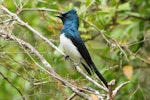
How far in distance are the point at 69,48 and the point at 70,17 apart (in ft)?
1.03

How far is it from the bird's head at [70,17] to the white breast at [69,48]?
20 centimetres

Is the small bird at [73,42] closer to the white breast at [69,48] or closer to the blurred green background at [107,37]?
the white breast at [69,48]

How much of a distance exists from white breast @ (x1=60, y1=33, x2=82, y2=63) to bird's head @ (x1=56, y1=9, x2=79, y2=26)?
197mm

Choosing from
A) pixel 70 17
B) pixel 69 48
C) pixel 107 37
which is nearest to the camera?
pixel 107 37

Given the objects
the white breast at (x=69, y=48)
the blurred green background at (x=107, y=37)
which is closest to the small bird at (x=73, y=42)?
the white breast at (x=69, y=48)

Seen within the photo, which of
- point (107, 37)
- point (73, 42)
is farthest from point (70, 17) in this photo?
point (107, 37)

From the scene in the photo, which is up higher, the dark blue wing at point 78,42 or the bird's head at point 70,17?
the bird's head at point 70,17

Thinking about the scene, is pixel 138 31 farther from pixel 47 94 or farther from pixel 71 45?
pixel 47 94

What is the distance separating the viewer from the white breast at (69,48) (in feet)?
15.5

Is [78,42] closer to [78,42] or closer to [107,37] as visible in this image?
[78,42]

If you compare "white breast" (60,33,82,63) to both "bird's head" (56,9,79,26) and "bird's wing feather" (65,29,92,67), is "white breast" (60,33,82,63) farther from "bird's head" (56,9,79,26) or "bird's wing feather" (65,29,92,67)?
"bird's head" (56,9,79,26)

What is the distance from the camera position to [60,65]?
5.63 metres

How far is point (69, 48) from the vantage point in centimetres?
477

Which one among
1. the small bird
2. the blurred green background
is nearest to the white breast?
the small bird
